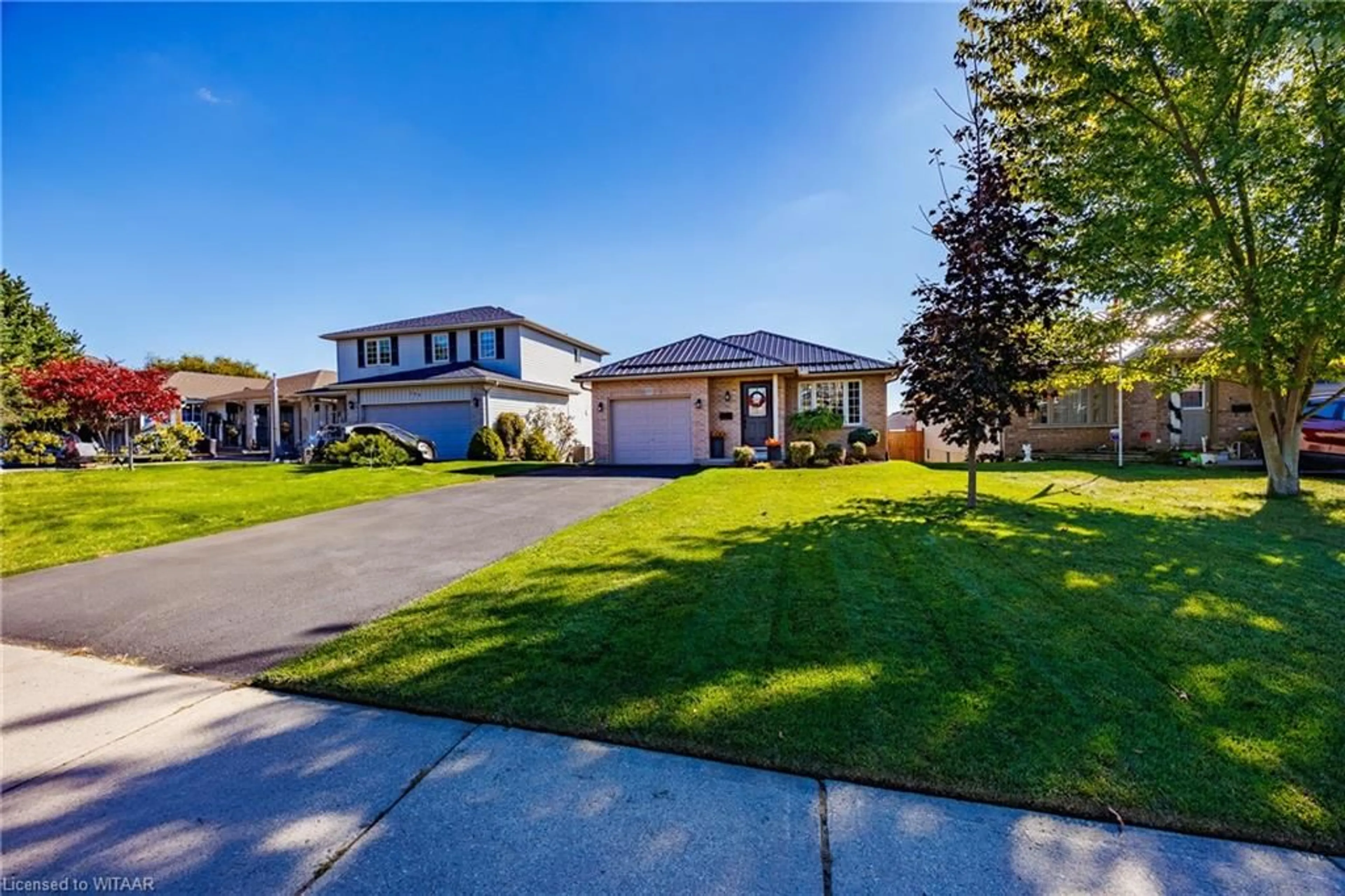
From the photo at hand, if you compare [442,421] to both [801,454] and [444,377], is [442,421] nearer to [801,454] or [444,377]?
[444,377]

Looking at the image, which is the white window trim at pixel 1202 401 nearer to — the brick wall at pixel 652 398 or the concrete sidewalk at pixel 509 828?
the brick wall at pixel 652 398

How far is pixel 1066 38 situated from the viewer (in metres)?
8.83

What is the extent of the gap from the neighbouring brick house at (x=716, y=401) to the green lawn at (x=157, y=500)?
16.1 ft

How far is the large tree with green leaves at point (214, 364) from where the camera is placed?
51062 mm

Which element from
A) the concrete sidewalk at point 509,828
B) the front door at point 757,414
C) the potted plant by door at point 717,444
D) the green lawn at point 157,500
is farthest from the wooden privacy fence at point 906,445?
the concrete sidewalk at point 509,828

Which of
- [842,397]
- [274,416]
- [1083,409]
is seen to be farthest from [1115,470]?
[274,416]

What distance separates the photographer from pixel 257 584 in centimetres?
549

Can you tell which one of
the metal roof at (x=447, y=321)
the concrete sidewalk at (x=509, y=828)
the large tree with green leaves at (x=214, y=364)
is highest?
the large tree with green leaves at (x=214, y=364)

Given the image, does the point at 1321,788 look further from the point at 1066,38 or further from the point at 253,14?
the point at 253,14

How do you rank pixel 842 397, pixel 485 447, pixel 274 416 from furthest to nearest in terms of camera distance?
pixel 274 416 → pixel 485 447 → pixel 842 397

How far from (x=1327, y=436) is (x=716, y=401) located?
15.1 metres

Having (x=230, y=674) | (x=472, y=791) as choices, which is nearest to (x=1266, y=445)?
(x=472, y=791)

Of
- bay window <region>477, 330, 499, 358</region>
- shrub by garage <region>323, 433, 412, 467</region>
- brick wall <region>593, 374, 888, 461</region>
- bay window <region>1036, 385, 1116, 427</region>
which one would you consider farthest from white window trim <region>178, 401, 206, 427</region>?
bay window <region>1036, 385, 1116, 427</region>

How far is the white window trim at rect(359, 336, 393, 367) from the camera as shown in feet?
84.4
